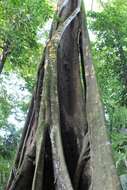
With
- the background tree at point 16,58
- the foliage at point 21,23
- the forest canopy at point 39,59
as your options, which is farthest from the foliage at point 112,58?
the foliage at point 21,23

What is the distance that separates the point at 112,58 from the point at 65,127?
3.37 m

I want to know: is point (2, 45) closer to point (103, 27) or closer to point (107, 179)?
point (103, 27)

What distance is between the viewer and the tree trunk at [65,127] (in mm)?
3480

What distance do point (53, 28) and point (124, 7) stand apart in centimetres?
306

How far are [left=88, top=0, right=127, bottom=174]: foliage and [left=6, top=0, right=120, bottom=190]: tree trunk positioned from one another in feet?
6.91

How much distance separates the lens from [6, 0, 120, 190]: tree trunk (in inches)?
137

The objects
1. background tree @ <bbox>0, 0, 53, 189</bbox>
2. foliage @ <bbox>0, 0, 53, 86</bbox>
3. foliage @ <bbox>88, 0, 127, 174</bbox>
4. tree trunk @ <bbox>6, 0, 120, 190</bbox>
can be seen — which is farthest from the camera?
foliage @ <bbox>88, 0, 127, 174</bbox>

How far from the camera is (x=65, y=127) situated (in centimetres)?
435

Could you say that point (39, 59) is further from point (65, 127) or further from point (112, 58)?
point (65, 127)

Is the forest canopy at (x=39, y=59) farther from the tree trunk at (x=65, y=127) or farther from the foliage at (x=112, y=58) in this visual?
the tree trunk at (x=65, y=127)

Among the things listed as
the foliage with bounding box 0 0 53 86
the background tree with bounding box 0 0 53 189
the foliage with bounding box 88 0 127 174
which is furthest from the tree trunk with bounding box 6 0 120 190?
the foliage with bounding box 88 0 127 174

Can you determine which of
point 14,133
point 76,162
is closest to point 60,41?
point 76,162

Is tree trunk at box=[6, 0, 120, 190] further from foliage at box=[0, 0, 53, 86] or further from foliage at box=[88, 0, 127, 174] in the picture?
foliage at box=[88, 0, 127, 174]

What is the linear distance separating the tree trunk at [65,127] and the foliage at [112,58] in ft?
6.91
